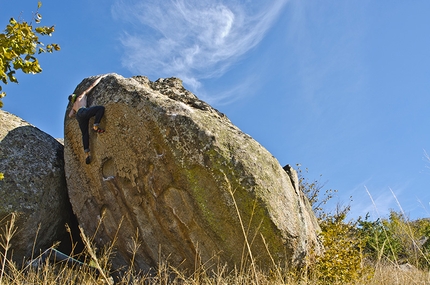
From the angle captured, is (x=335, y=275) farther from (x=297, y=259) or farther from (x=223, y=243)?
(x=223, y=243)

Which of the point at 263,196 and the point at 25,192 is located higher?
the point at 263,196

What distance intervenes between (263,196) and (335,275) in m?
1.68

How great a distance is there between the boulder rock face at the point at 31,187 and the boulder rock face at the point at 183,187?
0.83m

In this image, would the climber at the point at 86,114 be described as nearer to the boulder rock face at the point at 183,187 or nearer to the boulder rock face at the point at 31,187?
the boulder rock face at the point at 183,187

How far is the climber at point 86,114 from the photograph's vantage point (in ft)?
24.2

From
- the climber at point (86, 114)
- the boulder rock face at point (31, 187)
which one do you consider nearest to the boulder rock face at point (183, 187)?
the climber at point (86, 114)

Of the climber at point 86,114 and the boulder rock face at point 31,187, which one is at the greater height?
the climber at point 86,114

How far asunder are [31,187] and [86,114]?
181cm

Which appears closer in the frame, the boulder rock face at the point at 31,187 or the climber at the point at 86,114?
the climber at the point at 86,114

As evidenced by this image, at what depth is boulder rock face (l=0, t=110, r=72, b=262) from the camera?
24.7 feet

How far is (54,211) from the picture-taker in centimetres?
806

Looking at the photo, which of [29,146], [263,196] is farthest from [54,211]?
[263,196]

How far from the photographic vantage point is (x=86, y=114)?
750 cm

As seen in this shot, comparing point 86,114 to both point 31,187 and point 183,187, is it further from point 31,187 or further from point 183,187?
point 183,187
